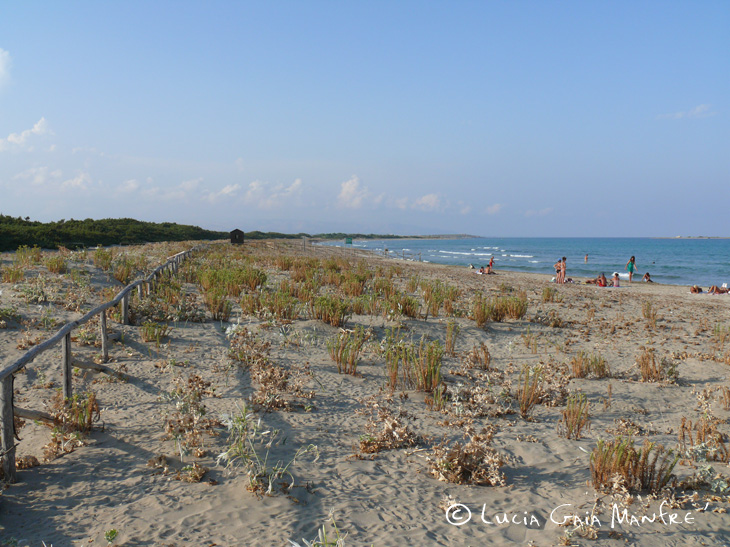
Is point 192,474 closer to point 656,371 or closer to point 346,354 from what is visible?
point 346,354

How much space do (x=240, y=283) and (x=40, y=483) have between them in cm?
842

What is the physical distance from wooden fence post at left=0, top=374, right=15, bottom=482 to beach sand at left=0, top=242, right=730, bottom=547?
155mm

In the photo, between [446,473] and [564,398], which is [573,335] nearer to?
[564,398]

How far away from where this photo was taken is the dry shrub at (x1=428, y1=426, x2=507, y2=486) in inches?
155

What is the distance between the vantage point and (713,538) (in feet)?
10.6

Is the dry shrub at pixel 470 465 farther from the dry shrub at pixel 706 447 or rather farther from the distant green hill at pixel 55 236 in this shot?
the distant green hill at pixel 55 236

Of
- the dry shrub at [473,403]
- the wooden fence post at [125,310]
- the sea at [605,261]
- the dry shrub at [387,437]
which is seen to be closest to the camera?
the dry shrub at [387,437]

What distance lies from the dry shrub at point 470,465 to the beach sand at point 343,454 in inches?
2.3

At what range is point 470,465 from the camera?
13.3 feet

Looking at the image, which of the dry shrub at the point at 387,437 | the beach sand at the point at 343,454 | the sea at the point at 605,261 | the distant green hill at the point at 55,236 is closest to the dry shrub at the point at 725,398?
the beach sand at the point at 343,454

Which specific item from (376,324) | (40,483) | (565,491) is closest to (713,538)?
(565,491)

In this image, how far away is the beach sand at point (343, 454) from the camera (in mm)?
3258

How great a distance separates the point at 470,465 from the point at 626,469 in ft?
4.02

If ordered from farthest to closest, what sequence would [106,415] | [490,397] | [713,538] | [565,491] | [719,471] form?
[490,397], [106,415], [719,471], [565,491], [713,538]
